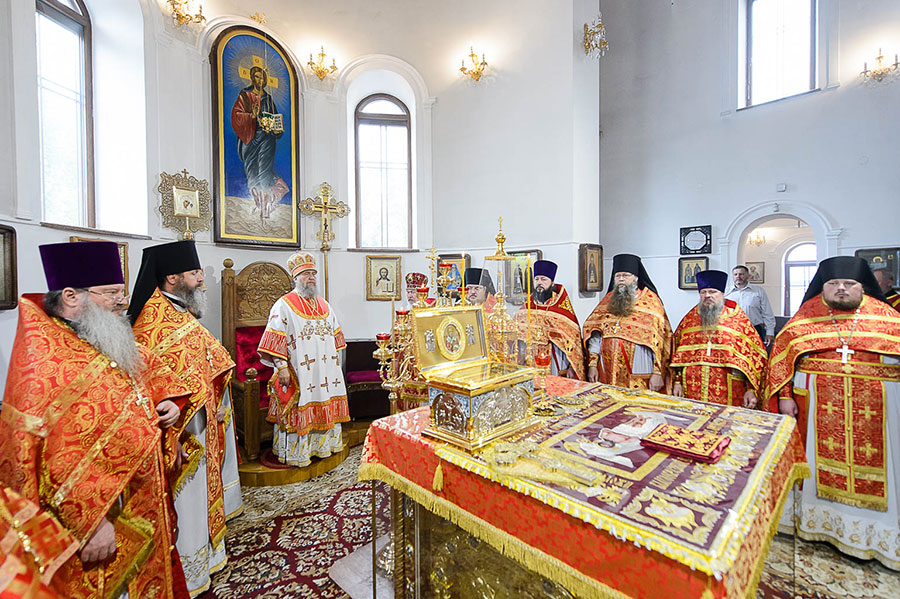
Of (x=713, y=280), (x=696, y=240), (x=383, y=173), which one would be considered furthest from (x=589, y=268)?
(x=696, y=240)

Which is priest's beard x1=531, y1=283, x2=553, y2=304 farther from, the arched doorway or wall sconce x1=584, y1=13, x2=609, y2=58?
the arched doorway

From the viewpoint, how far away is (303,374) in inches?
173

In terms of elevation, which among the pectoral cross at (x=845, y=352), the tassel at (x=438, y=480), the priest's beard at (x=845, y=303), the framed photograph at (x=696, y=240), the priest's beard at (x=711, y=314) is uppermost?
the framed photograph at (x=696, y=240)

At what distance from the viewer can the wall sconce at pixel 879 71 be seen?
691 cm

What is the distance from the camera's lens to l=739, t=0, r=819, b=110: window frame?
798 cm

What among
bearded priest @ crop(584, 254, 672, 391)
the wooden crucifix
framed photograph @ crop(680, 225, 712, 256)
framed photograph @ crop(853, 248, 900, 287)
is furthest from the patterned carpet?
framed photograph @ crop(680, 225, 712, 256)

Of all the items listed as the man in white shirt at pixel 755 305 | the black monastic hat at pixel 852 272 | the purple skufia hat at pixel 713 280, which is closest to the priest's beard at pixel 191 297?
the purple skufia hat at pixel 713 280

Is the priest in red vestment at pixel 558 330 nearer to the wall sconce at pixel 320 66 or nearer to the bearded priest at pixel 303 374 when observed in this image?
the bearded priest at pixel 303 374

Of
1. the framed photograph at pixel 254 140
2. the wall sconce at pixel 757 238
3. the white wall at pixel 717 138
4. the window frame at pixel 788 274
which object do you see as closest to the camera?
the framed photograph at pixel 254 140

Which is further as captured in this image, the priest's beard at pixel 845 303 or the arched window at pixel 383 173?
the arched window at pixel 383 173

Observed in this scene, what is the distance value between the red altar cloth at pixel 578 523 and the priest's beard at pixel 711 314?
1.66m

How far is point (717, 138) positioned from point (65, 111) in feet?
35.9

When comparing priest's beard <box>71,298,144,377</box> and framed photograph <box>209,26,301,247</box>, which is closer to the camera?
priest's beard <box>71,298,144,377</box>

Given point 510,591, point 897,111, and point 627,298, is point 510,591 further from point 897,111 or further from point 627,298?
point 897,111
